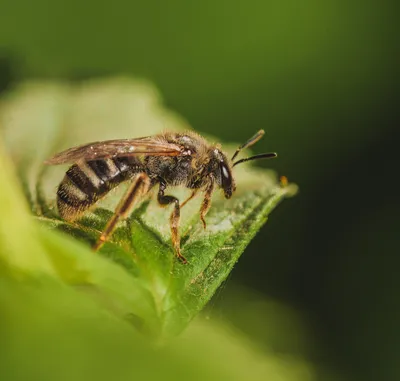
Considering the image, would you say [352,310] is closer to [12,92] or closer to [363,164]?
[363,164]

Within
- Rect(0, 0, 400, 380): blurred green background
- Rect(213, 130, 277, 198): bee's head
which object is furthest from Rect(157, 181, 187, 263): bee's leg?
Result: Rect(0, 0, 400, 380): blurred green background

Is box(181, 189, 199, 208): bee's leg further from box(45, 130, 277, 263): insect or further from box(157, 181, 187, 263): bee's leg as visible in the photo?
box(157, 181, 187, 263): bee's leg

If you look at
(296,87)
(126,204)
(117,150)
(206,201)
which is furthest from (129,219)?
(296,87)

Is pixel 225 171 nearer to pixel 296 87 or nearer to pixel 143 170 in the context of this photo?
pixel 143 170

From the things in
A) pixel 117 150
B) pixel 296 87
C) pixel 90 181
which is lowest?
pixel 90 181

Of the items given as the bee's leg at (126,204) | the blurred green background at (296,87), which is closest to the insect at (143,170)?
the bee's leg at (126,204)

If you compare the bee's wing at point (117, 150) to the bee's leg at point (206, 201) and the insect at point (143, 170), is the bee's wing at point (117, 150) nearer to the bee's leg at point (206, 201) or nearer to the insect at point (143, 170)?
the insect at point (143, 170)
